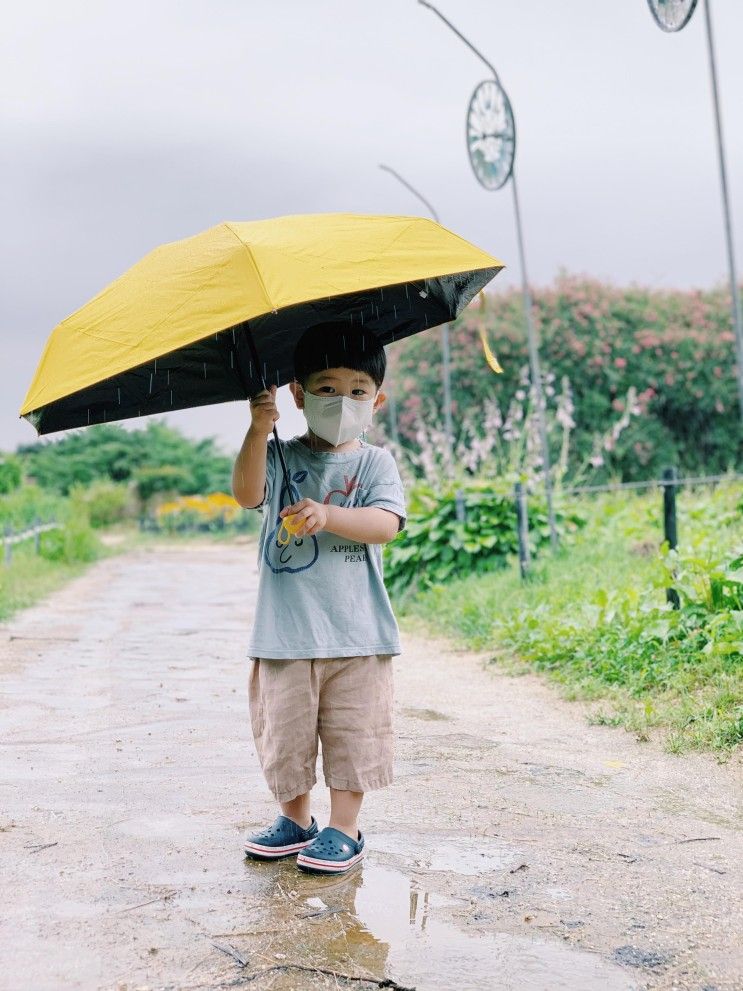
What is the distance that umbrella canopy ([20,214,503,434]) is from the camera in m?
2.89

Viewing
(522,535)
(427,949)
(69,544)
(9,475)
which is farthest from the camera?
(9,475)

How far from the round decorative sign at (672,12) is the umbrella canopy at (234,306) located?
5.51 m

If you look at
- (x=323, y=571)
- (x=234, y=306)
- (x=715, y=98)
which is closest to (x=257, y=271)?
(x=234, y=306)

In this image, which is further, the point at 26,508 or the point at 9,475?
the point at 9,475

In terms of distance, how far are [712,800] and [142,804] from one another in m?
2.03

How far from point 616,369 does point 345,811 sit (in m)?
15.6

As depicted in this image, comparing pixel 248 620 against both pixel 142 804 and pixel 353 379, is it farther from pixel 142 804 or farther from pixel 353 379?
pixel 353 379

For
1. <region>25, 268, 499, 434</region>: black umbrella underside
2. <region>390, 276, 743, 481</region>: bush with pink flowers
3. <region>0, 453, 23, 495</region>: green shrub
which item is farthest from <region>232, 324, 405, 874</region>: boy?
<region>0, 453, 23, 495</region>: green shrub

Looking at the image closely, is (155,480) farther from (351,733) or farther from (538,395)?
(351,733)

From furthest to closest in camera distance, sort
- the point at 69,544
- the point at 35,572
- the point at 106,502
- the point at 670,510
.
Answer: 1. the point at 106,502
2. the point at 69,544
3. the point at 35,572
4. the point at 670,510

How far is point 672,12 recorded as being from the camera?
842cm

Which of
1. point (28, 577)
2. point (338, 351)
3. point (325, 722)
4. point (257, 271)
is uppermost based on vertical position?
point (257, 271)

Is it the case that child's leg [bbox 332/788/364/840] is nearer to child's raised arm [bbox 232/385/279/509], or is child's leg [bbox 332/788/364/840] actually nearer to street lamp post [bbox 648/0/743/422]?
child's raised arm [bbox 232/385/279/509]

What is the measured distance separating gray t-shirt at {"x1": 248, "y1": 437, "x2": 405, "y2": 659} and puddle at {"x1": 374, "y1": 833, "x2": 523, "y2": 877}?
0.62 metres
